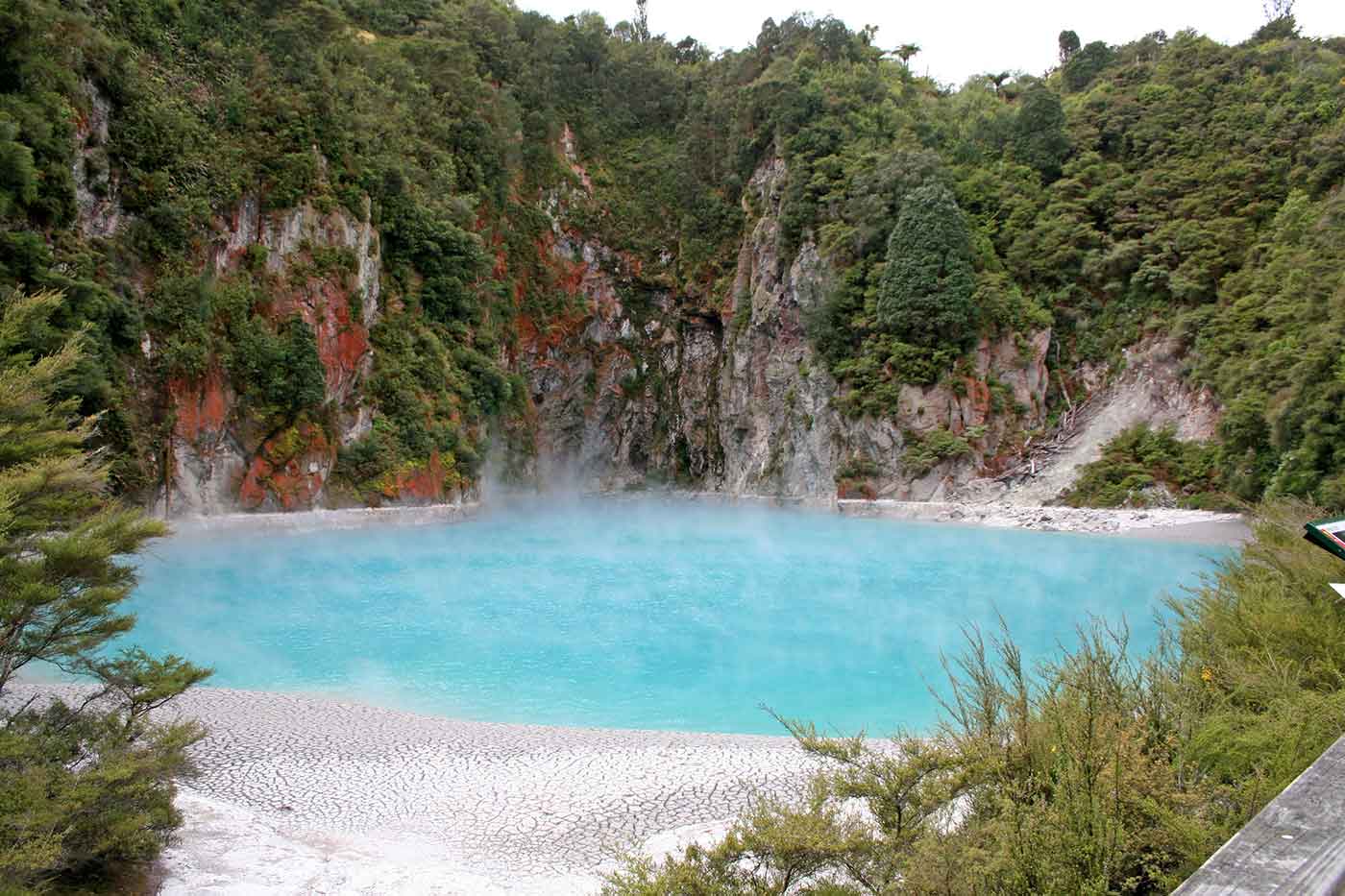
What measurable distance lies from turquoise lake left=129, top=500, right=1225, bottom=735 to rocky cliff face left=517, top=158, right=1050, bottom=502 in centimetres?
1065

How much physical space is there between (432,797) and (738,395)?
41.3 meters

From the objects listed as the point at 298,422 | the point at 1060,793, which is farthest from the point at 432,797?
the point at 298,422

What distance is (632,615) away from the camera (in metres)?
15.7

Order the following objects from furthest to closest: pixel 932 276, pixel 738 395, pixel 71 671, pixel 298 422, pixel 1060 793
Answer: pixel 738 395, pixel 932 276, pixel 298 422, pixel 71 671, pixel 1060 793

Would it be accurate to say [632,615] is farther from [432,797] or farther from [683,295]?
[683,295]

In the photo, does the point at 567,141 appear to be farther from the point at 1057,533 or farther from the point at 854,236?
the point at 1057,533

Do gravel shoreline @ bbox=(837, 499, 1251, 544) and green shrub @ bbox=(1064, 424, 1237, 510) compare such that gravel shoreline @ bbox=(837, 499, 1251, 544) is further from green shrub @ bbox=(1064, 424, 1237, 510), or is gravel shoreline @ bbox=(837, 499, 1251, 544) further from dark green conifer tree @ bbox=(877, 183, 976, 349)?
dark green conifer tree @ bbox=(877, 183, 976, 349)

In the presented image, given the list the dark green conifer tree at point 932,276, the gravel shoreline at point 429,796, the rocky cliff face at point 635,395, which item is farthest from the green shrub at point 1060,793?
the dark green conifer tree at point 932,276

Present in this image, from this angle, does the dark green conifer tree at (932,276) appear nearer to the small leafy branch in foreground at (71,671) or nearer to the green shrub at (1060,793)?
the green shrub at (1060,793)

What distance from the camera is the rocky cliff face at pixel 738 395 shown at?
37031mm

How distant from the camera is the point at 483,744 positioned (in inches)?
331

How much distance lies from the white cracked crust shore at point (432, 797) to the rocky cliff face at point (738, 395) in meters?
30.7

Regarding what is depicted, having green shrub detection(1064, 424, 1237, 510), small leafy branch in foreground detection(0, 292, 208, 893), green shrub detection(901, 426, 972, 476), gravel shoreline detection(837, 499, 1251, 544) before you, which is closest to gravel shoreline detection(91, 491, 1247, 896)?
small leafy branch in foreground detection(0, 292, 208, 893)

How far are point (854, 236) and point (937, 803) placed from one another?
1575 inches
